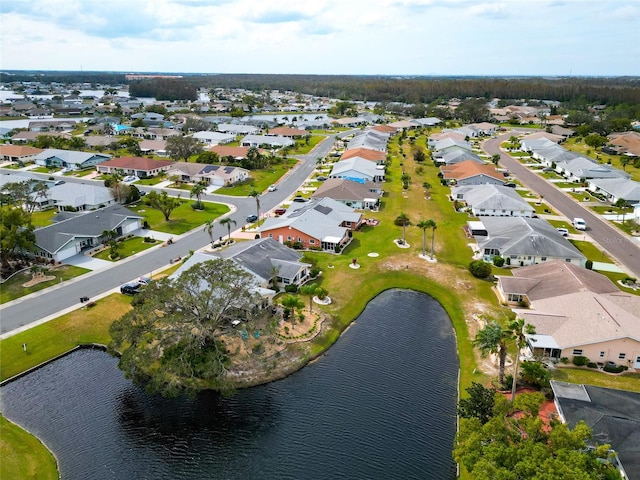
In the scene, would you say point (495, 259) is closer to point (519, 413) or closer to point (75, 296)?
point (519, 413)

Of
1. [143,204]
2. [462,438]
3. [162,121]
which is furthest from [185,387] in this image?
[162,121]

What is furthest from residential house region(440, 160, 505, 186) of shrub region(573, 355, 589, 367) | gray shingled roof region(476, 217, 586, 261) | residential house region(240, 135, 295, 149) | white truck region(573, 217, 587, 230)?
shrub region(573, 355, 589, 367)

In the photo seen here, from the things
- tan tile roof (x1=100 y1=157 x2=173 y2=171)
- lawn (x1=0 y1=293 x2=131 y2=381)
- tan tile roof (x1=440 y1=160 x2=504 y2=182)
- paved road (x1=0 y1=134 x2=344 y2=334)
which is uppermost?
tan tile roof (x1=440 y1=160 x2=504 y2=182)

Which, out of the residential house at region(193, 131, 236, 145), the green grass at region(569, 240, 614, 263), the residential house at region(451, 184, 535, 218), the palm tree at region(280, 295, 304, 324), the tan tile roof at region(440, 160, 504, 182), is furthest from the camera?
the residential house at region(193, 131, 236, 145)

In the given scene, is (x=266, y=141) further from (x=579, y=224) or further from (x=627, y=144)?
(x=627, y=144)

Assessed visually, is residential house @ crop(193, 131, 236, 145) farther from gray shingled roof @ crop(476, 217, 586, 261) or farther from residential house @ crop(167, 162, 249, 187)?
gray shingled roof @ crop(476, 217, 586, 261)
